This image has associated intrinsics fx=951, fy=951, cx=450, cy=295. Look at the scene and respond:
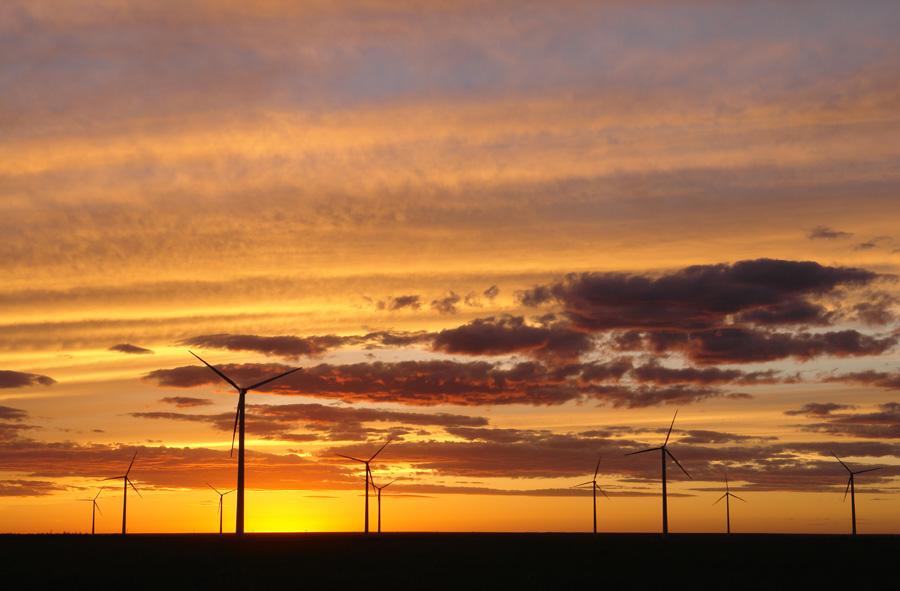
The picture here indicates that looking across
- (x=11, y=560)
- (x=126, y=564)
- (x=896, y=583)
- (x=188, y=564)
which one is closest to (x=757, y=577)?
(x=896, y=583)

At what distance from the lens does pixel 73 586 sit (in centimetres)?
8075

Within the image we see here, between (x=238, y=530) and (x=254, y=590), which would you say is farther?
(x=238, y=530)

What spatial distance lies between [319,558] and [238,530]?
11.3m

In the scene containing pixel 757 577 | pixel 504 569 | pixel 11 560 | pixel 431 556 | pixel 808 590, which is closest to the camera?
pixel 808 590

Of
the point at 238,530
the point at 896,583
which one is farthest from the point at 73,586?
the point at 896,583

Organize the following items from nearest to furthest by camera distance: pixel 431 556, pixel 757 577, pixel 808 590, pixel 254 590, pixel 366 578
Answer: pixel 254 590, pixel 808 590, pixel 366 578, pixel 757 577, pixel 431 556

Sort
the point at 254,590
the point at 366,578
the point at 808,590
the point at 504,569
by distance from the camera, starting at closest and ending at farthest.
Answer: the point at 254,590 → the point at 808,590 → the point at 366,578 → the point at 504,569

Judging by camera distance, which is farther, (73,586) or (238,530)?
(238,530)

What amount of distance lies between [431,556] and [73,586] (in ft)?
206

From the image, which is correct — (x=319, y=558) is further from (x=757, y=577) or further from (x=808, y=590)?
(x=808, y=590)

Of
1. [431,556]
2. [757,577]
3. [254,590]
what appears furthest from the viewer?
[431,556]

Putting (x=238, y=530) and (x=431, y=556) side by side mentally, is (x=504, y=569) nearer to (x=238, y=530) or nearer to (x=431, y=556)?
(x=431, y=556)

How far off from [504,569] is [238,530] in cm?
3890

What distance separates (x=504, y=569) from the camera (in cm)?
10638
